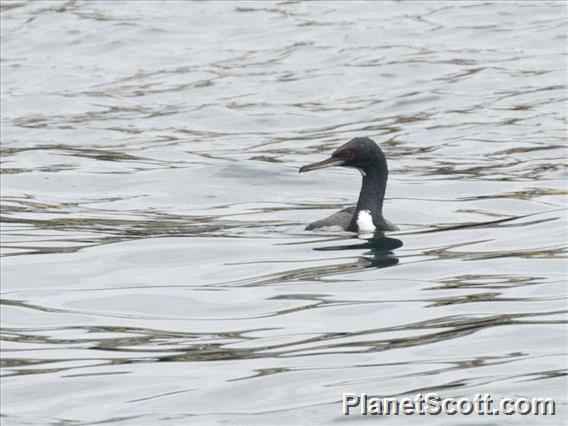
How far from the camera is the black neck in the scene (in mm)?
13828

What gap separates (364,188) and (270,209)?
1933 millimetres

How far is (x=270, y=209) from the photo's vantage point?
15789 millimetres

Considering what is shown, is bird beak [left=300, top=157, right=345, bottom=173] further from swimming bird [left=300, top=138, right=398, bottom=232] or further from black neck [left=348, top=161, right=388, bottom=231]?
black neck [left=348, top=161, right=388, bottom=231]

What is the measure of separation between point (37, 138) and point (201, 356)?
12956 millimetres

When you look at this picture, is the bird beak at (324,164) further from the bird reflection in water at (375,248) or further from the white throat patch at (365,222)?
the bird reflection in water at (375,248)

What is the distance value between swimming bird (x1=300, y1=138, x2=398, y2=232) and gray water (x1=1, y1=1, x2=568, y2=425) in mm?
213

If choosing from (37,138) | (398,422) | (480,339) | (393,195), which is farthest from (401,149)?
(398,422)

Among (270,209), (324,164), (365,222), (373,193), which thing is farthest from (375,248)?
(270,209)

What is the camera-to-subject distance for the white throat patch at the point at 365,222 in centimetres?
1370

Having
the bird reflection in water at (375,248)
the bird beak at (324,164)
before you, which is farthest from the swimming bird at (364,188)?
the bird reflection in water at (375,248)

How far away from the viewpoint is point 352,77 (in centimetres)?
2589

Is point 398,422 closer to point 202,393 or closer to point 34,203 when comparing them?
point 202,393

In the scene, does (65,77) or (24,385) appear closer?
(24,385)

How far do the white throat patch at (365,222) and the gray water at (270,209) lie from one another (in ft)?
0.66
